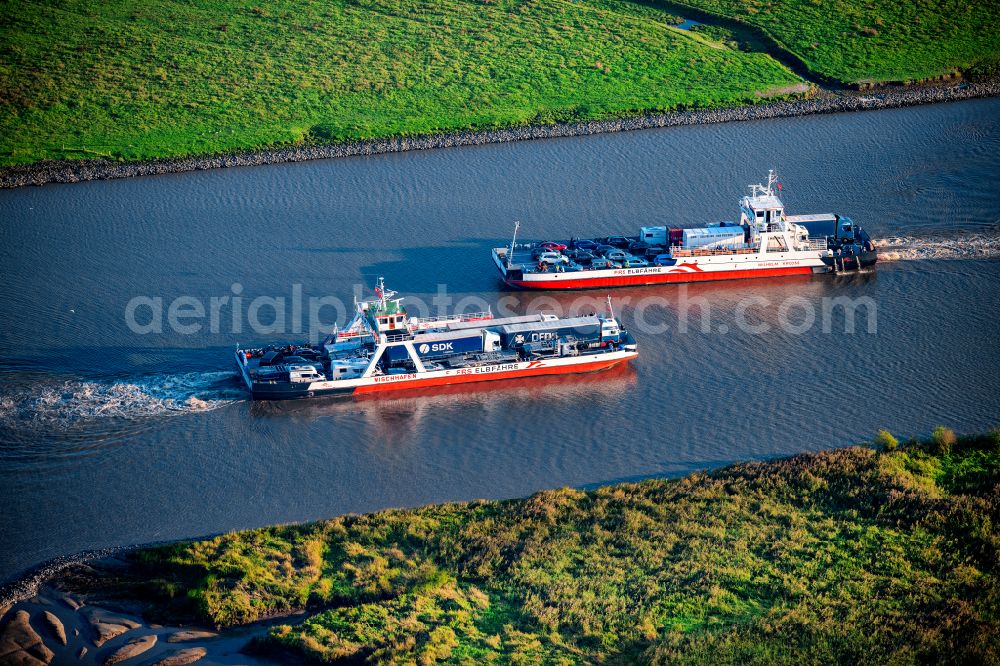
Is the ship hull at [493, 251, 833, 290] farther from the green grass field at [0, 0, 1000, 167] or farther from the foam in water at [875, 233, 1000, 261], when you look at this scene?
the green grass field at [0, 0, 1000, 167]

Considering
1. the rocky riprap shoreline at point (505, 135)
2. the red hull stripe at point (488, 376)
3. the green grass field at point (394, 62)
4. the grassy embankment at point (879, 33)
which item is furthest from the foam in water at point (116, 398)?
the grassy embankment at point (879, 33)

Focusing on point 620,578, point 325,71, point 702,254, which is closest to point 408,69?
point 325,71

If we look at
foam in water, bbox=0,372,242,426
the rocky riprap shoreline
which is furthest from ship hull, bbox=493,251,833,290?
the rocky riprap shoreline

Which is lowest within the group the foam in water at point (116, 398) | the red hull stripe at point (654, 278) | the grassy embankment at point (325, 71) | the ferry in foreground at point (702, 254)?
the foam in water at point (116, 398)

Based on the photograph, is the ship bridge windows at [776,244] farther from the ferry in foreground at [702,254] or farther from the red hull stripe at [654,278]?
the red hull stripe at [654,278]

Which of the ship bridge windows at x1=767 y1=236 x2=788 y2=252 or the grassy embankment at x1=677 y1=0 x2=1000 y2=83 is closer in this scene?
the ship bridge windows at x1=767 y1=236 x2=788 y2=252

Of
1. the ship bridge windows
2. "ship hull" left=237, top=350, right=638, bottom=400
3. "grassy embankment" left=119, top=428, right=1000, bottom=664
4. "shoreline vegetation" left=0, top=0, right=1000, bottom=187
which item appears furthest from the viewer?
"shoreline vegetation" left=0, top=0, right=1000, bottom=187

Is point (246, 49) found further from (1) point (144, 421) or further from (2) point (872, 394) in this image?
(2) point (872, 394)

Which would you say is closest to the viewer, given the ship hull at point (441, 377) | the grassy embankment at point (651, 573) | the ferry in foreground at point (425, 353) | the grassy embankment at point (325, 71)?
the grassy embankment at point (651, 573)
